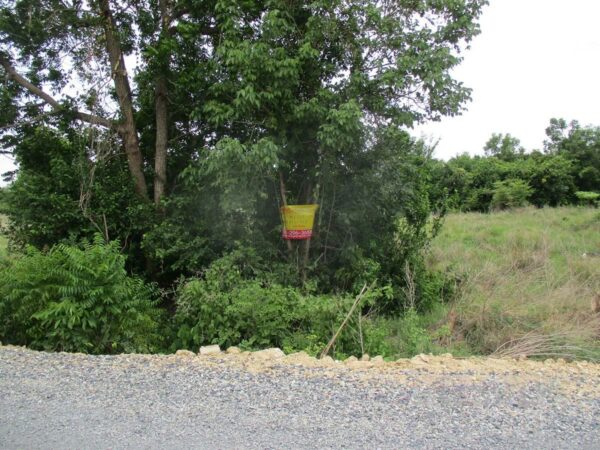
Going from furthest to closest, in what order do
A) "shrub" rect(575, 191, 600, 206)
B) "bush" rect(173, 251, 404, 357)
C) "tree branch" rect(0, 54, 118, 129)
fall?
"shrub" rect(575, 191, 600, 206) → "tree branch" rect(0, 54, 118, 129) → "bush" rect(173, 251, 404, 357)

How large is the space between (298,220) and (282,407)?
173 inches

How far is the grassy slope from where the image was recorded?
6.38 metres

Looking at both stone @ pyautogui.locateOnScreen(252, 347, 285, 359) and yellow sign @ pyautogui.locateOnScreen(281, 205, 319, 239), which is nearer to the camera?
stone @ pyautogui.locateOnScreen(252, 347, 285, 359)

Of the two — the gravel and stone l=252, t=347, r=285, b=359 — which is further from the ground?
the gravel

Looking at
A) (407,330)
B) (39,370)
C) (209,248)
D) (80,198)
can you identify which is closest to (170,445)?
(39,370)

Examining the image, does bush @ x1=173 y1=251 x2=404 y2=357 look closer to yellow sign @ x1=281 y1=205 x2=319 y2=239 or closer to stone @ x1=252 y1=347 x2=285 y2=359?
stone @ x1=252 y1=347 x2=285 y2=359

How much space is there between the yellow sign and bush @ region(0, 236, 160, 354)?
8.45 ft

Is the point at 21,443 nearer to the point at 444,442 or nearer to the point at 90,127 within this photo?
the point at 444,442

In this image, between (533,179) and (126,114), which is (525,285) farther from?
(533,179)

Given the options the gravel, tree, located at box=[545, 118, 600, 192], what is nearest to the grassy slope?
the gravel

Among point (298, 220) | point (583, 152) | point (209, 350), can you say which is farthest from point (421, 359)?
point (583, 152)

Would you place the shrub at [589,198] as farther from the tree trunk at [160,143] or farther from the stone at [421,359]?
the stone at [421,359]

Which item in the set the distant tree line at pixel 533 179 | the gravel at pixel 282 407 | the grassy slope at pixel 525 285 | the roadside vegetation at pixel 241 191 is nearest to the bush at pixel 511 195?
the distant tree line at pixel 533 179

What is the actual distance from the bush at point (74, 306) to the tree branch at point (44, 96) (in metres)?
3.46
